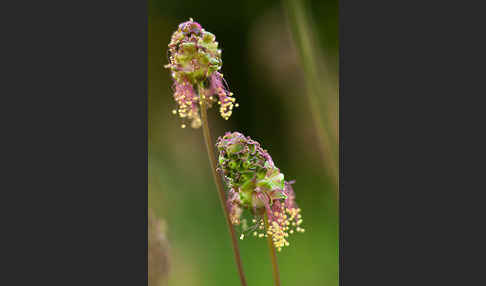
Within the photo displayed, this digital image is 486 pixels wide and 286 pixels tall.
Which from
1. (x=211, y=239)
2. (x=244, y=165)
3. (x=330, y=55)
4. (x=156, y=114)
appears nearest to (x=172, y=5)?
(x=156, y=114)

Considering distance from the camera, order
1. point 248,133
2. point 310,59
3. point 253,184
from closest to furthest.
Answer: point 253,184 < point 248,133 < point 310,59

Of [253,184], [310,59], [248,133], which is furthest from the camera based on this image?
[310,59]

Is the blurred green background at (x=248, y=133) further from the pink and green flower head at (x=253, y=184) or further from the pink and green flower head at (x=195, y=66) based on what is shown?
the pink and green flower head at (x=253, y=184)

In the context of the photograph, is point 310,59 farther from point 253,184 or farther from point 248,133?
point 253,184

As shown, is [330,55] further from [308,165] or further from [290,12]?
[308,165]

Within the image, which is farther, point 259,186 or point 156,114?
point 156,114

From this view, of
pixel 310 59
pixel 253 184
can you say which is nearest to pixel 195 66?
pixel 253 184

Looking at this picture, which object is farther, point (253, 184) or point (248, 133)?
point (248, 133)

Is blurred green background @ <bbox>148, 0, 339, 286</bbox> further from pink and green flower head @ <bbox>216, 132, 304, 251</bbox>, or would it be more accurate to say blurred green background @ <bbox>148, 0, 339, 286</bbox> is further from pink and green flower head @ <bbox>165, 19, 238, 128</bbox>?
pink and green flower head @ <bbox>216, 132, 304, 251</bbox>
